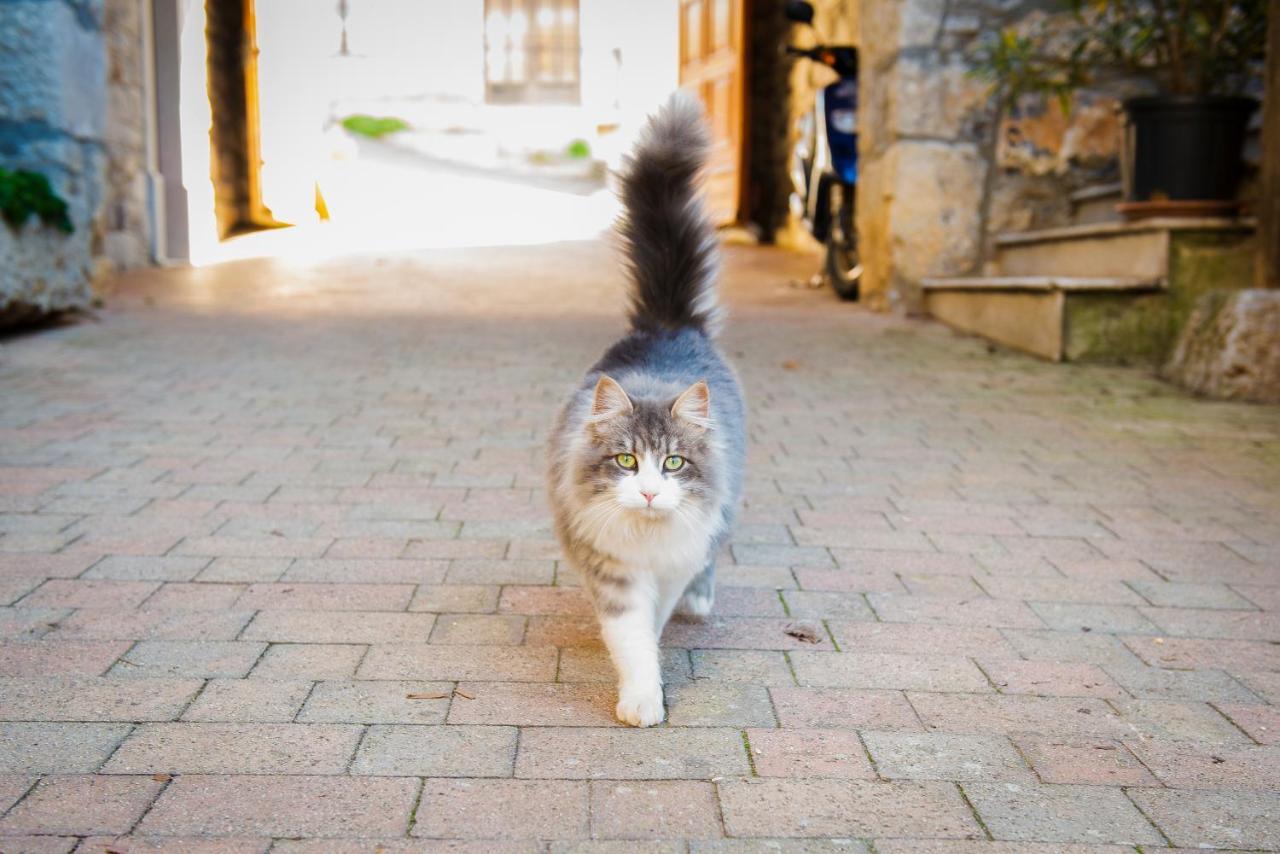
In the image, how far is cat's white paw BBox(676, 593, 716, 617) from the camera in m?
3.04

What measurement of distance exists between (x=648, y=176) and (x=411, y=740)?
167cm

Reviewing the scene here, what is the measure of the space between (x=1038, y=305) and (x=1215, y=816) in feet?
16.6

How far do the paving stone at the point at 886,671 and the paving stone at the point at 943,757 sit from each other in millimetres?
247

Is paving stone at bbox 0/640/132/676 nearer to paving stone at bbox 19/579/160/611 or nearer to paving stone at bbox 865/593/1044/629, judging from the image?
paving stone at bbox 19/579/160/611

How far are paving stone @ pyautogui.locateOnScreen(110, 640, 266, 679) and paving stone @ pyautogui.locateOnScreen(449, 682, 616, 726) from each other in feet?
1.74

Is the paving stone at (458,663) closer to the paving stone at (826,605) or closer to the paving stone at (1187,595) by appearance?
the paving stone at (826,605)

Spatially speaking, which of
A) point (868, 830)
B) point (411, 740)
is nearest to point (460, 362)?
point (411, 740)

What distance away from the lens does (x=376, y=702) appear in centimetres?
252

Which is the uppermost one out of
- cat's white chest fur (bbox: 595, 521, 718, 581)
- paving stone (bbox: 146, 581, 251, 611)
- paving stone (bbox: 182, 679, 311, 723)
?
cat's white chest fur (bbox: 595, 521, 718, 581)

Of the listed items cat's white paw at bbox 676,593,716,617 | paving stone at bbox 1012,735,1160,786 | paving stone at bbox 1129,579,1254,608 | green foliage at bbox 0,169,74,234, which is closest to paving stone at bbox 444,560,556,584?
cat's white paw at bbox 676,593,716,617

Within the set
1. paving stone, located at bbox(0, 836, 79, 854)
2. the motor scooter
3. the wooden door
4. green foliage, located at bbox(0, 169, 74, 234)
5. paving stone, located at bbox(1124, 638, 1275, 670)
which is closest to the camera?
paving stone, located at bbox(0, 836, 79, 854)

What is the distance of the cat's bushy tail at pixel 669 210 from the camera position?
324 cm

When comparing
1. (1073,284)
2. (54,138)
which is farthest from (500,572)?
(54,138)

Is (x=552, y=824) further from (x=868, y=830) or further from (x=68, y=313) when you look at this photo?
(x=68, y=313)
